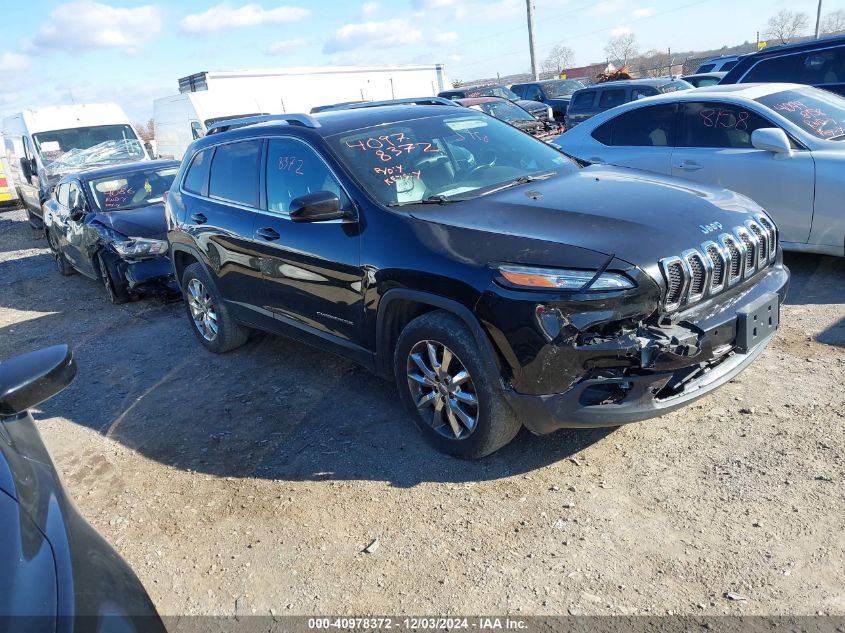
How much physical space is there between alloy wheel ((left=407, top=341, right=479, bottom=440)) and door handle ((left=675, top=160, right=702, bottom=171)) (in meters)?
4.01

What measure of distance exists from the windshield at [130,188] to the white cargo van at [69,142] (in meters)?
5.26

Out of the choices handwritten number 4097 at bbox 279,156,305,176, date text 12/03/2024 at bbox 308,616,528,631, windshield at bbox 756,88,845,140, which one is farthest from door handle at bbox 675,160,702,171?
date text 12/03/2024 at bbox 308,616,528,631

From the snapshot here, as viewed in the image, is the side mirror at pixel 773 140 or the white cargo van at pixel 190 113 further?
the white cargo van at pixel 190 113

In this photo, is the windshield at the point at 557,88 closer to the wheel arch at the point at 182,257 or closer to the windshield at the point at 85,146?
the windshield at the point at 85,146

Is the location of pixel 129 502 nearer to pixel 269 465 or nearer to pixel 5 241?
pixel 269 465

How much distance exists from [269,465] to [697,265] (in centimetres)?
257

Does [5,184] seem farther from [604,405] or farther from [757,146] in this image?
[604,405]

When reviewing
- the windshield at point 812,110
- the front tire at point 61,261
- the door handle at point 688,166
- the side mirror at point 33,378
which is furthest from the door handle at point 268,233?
the front tire at point 61,261

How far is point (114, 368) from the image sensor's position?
5992mm

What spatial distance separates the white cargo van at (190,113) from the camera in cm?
1798

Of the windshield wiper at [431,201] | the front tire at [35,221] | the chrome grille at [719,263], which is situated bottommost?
the front tire at [35,221]

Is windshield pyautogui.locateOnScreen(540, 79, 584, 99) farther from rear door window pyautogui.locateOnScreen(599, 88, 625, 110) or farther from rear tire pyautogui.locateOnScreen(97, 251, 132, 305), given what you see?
rear tire pyautogui.locateOnScreen(97, 251, 132, 305)

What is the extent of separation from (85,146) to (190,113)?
448 cm

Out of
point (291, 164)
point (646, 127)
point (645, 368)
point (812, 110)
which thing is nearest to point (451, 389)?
point (645, 368)
